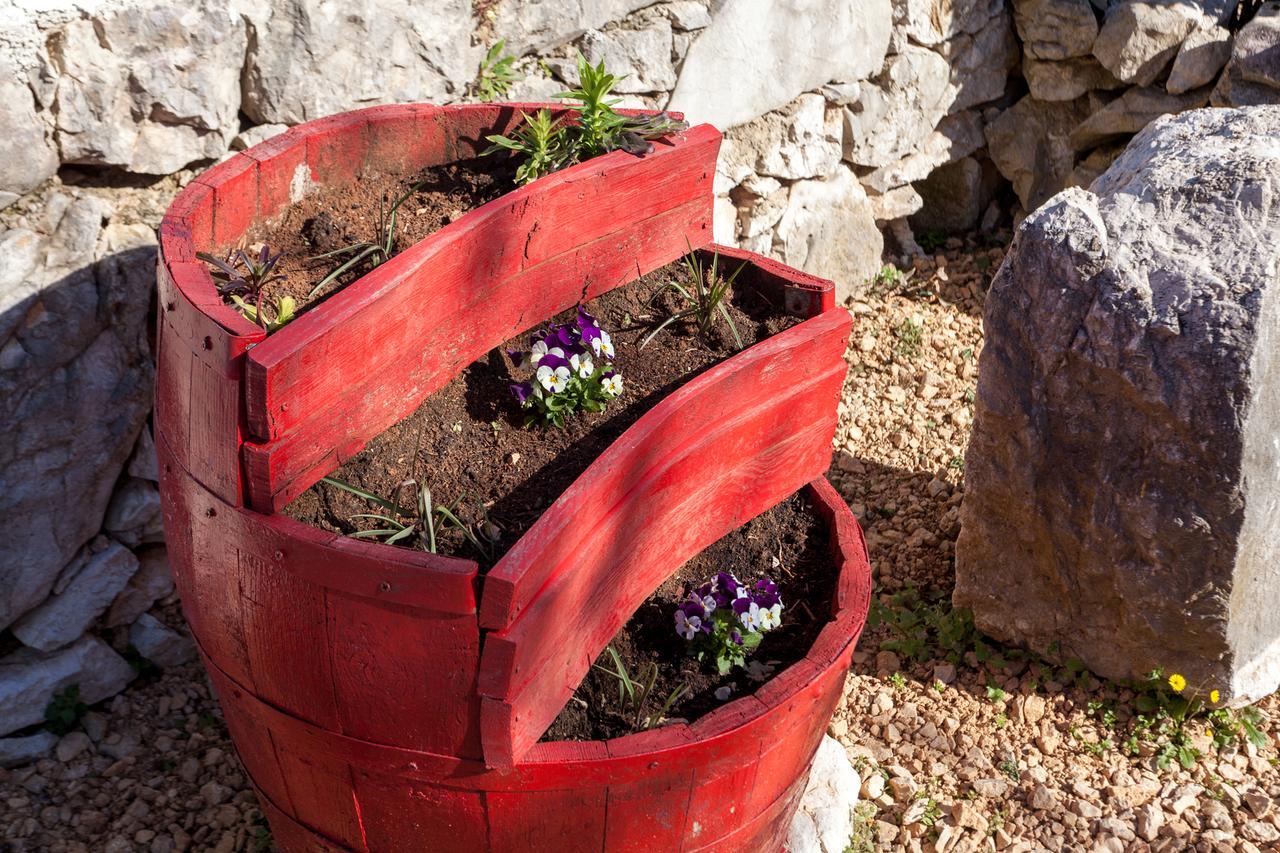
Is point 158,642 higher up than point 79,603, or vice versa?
point 79,603

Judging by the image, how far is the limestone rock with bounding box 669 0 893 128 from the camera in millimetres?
3738

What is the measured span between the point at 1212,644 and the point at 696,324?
152cm

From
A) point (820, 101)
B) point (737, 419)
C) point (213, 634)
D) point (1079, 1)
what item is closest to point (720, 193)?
point (820, 101)

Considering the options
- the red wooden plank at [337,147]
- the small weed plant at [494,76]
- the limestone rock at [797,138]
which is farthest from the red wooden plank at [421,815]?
the limestone rock at [797,138]

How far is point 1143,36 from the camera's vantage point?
4355 mm

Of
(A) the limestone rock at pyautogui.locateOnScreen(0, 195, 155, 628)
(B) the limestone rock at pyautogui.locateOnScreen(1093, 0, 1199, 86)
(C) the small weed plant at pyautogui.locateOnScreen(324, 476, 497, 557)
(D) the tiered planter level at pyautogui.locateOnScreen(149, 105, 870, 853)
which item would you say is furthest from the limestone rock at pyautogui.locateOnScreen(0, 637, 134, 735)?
(B) the limestone rock at pyautogui.locateOnScreen(1093, 0, 1199, 86)

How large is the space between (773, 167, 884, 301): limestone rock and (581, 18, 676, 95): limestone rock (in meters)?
0.82

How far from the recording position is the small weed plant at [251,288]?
77.8 inches

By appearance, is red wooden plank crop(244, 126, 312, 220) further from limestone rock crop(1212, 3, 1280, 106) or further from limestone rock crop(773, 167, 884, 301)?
limestone rock crop(1212, 3, 1280, 106)

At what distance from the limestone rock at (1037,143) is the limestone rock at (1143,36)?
0.30m

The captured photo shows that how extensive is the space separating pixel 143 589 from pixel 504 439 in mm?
1272

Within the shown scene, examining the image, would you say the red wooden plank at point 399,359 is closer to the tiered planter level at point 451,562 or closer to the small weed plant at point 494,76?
the tiered planter level at point 451,562

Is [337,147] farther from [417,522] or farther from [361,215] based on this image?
[417,522]

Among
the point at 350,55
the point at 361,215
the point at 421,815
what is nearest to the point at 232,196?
the point at 361,215
